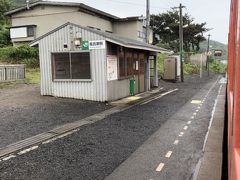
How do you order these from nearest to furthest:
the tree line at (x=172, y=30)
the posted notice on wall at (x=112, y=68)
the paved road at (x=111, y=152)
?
the paved road at (x=111, y=152) < the posted notice on wall at (x=112, y=68) < the tree line at (x=172, y=30)

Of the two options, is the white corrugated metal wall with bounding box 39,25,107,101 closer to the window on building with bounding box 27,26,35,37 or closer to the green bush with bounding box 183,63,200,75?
the window on building with bounding box 27,26,35,37

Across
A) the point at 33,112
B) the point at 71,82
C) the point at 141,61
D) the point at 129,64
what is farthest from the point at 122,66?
the point at 33,112

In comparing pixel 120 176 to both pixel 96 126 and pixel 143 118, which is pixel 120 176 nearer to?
pixel 96 126

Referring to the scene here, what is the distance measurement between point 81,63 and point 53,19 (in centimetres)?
2122

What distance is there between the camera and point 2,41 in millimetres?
37969

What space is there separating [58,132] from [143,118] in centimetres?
355

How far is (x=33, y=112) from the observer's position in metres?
12.5

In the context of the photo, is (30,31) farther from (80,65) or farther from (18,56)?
(80,65)

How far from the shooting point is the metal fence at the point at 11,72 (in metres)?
21.0

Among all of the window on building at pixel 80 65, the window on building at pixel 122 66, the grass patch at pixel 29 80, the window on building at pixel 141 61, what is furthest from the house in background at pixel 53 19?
the window on building at pixel 80 65

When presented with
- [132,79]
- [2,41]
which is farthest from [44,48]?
[2,41]

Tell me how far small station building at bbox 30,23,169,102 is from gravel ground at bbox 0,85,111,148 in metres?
0.67

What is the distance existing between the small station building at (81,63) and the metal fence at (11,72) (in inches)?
211

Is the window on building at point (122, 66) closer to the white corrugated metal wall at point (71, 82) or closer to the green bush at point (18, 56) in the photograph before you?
the white corrugated metal wall at point (71, 82)
